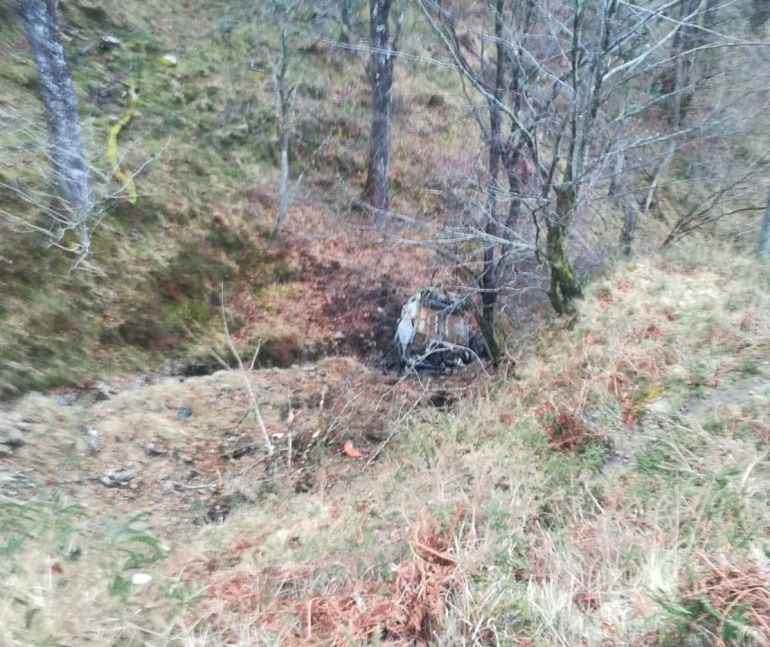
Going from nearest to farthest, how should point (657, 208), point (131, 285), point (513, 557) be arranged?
point (513, 557), point (131, 285), point (657, 208)

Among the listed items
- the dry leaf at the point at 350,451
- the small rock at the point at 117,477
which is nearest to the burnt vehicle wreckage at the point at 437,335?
the dry leaf at the point at 350,451

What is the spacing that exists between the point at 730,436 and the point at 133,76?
10848mm

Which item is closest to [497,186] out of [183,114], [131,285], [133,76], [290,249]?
[290,249]

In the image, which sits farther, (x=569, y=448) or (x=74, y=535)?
(x=569, y=448)

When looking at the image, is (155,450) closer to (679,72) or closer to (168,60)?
(168,60)

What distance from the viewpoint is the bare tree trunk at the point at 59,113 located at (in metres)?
6.57

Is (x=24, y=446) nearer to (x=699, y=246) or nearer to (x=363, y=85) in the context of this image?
(x=699, y=246)

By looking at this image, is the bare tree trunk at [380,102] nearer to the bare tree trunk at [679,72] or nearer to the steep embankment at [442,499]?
the bare tree trunk at [679,72]

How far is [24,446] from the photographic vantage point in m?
4.77

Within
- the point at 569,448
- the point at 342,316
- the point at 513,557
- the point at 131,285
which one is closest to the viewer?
the point at 513,557

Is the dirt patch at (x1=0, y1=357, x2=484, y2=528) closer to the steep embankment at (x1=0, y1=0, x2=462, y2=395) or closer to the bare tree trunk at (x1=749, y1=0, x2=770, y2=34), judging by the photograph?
the steep embankment at (x1=0, y1=0, x2=462, y2=395)

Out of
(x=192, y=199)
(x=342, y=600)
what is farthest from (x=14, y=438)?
(x=192, y=199)

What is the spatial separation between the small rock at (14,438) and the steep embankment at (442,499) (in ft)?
0.37

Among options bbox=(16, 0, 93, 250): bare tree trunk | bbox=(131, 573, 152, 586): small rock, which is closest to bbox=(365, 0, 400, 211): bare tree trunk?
bbox=(16, 0, 93, 250): bare tree trunk
